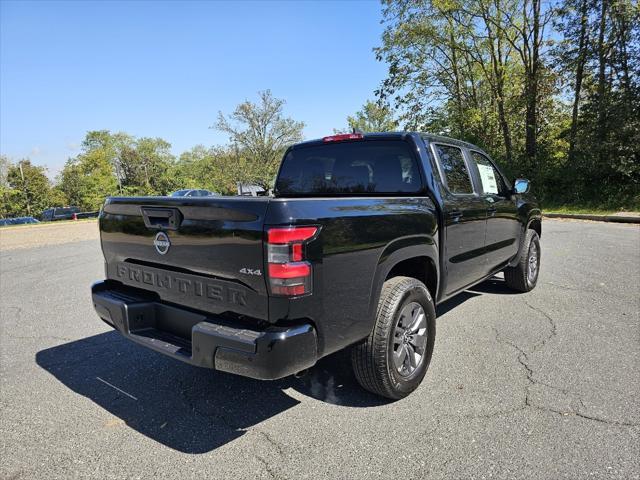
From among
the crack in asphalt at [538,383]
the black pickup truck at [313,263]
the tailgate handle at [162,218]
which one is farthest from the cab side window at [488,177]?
the tailgate handle at [162,218]

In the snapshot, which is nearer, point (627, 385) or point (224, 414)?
point (224, 414)

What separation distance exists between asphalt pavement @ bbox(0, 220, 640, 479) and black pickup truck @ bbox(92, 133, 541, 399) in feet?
1.35

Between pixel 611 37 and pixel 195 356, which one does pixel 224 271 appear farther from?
pixel 611 37

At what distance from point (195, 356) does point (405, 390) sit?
57.6 inches

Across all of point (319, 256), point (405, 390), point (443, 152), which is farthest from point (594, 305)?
point (319, 256)

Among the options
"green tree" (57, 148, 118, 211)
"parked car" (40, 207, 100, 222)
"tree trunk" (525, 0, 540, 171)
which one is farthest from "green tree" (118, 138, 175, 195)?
"tree trunk" (525, 0, 540, 171)

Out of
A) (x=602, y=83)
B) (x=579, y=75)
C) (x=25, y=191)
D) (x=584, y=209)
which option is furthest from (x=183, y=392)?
(x=25, y=191)

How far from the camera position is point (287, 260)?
2.19 meters

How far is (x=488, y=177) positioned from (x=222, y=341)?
3597 mm

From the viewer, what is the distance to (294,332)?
2.22 metres

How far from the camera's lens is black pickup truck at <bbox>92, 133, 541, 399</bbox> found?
2.22 metres

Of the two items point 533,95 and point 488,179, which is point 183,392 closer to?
point 488,179

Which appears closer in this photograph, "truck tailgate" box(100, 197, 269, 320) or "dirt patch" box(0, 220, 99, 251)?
"truck tailgate" box(100, 197, 269, 320)

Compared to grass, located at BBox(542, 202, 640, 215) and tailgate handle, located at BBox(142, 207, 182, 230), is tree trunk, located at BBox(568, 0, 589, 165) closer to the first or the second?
grass, located at BBox(542, 202, 640, 215)
